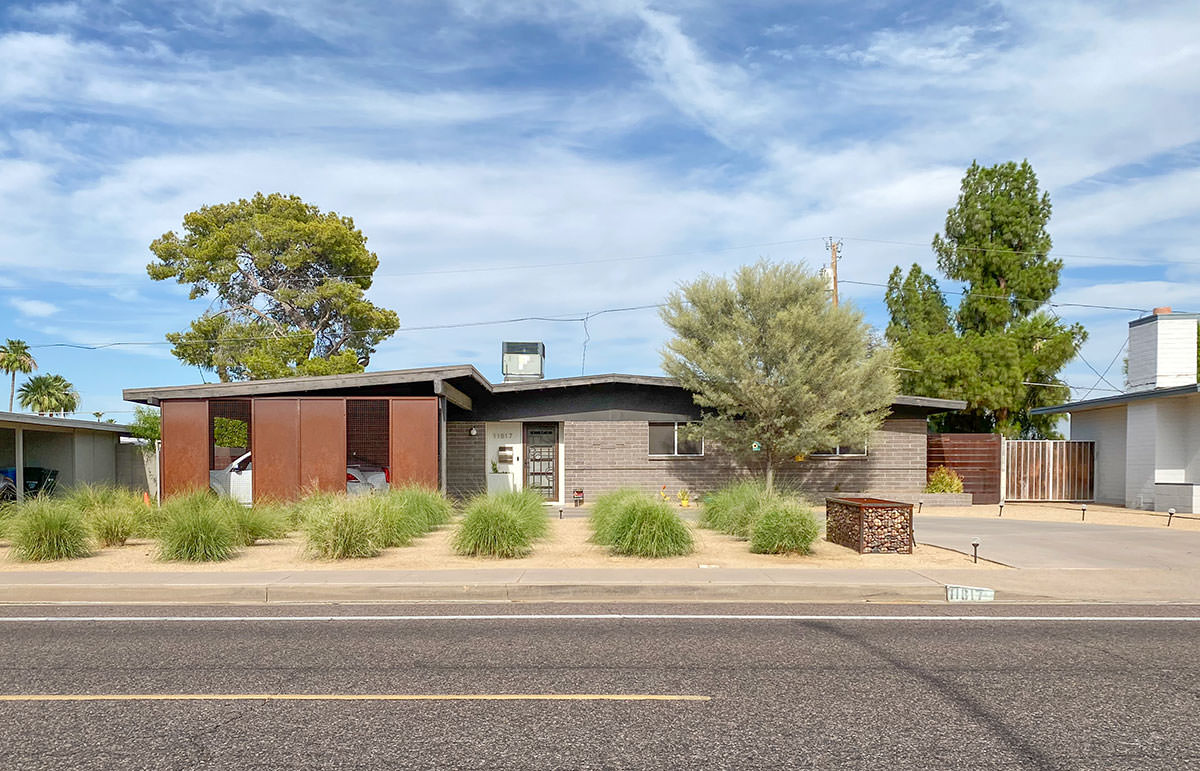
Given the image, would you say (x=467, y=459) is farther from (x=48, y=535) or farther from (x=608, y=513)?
(x=48, y=535)

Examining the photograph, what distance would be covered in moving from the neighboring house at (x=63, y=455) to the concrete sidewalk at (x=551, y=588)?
48.3 ft

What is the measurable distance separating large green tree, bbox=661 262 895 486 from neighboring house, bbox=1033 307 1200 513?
6.59 metres

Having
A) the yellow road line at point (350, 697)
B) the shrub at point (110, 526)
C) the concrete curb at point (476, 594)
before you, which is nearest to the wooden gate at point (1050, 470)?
the concrete curb at point (476, 594)

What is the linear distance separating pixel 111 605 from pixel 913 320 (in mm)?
34653

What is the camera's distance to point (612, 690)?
6445mm

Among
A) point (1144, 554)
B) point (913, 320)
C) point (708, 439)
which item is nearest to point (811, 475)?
point (708, 439)

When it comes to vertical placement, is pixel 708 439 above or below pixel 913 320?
below

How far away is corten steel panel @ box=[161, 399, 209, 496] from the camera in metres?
20.5

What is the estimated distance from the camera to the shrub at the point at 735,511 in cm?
1570

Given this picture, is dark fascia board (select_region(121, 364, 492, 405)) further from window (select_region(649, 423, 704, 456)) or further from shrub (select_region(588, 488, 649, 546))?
window (select_region(649, 423, 704, 456))

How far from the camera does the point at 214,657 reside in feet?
24.8

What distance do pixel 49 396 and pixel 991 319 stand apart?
47.2 metres

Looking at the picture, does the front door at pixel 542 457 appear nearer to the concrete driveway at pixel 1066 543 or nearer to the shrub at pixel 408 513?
→ the shrub at pixel 408 513

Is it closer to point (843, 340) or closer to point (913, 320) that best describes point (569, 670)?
point (843, 340)
